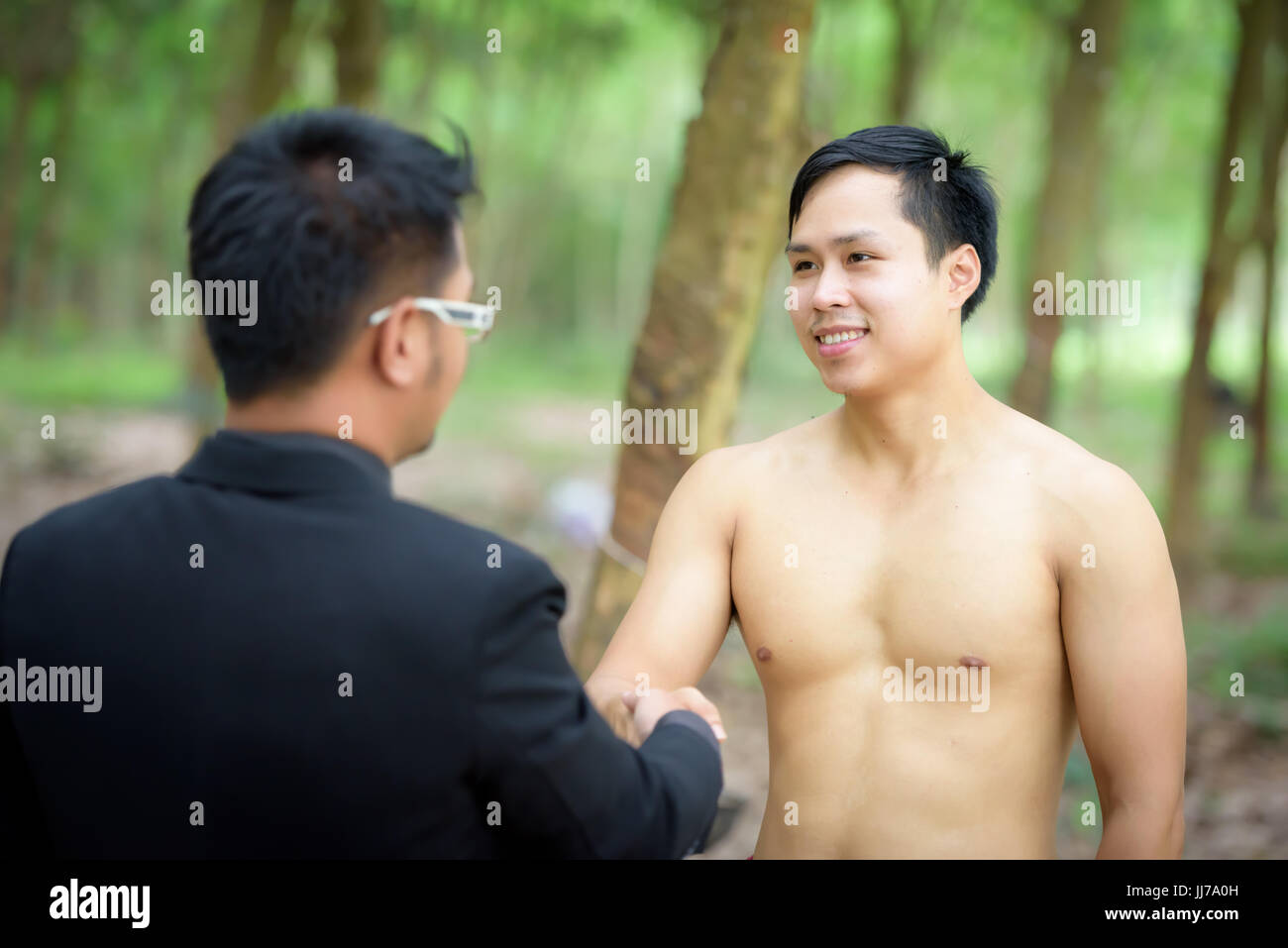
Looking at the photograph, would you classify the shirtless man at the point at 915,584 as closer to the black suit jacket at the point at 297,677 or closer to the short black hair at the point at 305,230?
the black suit jacket at the point at 297,677

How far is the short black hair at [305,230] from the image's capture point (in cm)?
155

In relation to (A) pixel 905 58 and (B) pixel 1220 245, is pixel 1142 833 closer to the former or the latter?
(B) pixel 1220 245

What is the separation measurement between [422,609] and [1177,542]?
882cm

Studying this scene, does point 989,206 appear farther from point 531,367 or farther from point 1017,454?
point 531,367

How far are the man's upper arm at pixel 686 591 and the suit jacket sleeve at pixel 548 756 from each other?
0.84m

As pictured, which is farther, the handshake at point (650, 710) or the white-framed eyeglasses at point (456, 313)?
the handshake at point (650, 710)

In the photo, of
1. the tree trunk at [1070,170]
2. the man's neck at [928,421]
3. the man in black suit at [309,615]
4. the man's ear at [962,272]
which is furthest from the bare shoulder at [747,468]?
the tree trunk at [1070,170]

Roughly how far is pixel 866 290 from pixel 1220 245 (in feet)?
22.4

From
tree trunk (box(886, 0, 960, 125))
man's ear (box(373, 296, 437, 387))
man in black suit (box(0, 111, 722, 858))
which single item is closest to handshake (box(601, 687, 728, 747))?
man in black suit (box(0, 111, 722, 858))

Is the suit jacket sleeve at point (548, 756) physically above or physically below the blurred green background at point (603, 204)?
below

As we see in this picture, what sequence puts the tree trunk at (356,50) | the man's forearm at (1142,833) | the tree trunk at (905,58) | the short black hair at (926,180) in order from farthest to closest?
the tree trunk at (905,58), the tree trunk at (356,50), the short black hair at (926,180), the man's forearm at (1142,833)

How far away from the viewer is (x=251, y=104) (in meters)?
8.95

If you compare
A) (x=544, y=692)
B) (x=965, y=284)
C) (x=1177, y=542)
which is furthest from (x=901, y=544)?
(x=1177, y=542)

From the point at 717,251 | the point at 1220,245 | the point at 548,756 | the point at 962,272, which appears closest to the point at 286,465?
the point at 548,756
